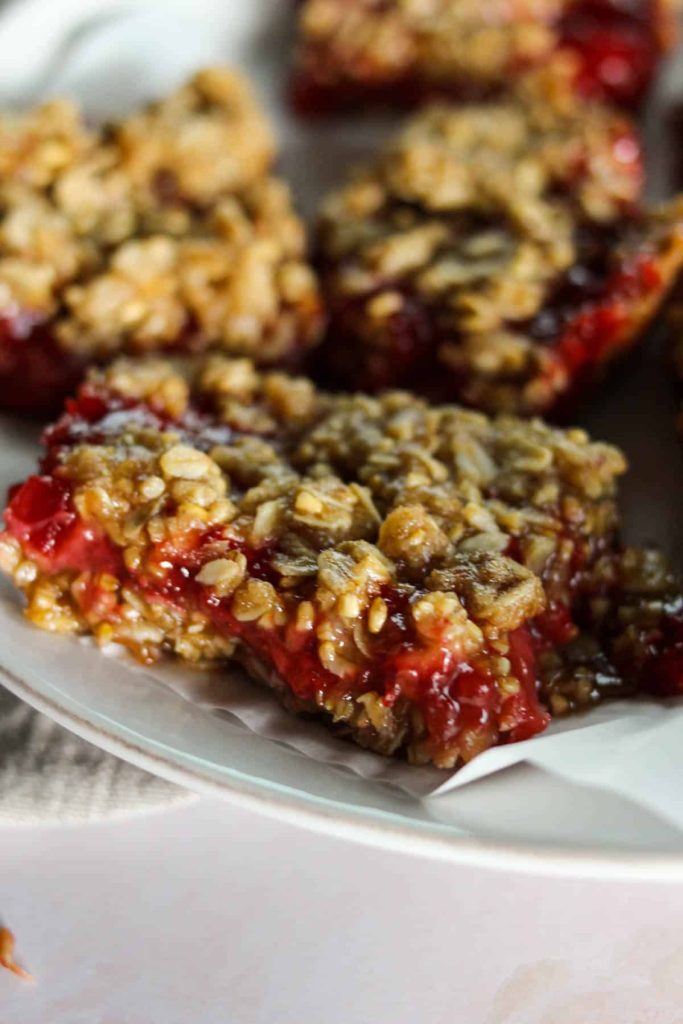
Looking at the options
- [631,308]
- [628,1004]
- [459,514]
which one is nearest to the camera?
[628,1004]

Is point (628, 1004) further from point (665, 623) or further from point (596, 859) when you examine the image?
point (665, 623)

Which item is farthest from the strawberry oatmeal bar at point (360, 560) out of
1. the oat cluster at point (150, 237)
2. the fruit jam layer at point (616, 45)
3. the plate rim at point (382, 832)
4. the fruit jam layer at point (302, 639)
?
the fruit jam layer at point (616, 45)

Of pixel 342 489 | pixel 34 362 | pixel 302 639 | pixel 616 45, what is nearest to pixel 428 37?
pixel 616 45

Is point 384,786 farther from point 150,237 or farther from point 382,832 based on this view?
point 150,237

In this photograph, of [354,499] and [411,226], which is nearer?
[354,499]

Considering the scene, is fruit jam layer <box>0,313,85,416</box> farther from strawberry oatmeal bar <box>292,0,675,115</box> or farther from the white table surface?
strawberry oatmeal bar <box>292,0,675,115</box>

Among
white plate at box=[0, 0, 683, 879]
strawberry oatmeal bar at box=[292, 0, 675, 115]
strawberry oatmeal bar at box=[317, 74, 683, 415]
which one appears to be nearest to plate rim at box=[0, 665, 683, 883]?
white plate at box=[0, 0, 683, 879]

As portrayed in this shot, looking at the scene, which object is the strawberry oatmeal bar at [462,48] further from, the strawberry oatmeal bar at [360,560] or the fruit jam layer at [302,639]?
the fruit jam layer at [302,639]

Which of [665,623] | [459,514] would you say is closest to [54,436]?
[459,514]
